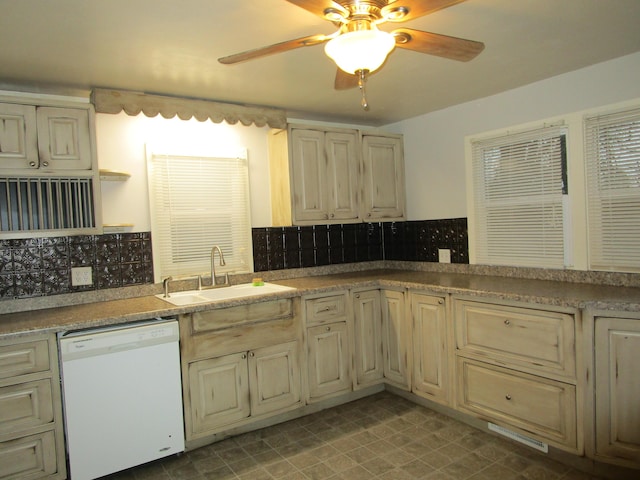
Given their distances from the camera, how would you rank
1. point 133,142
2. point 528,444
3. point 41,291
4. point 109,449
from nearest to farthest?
point 109,449 < point 528,444 < point 41,291 < point 133,142

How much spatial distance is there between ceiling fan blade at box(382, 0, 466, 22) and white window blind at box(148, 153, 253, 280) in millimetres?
2044

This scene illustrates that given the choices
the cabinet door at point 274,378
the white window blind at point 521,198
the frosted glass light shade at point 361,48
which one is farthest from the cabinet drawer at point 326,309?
the frosted glass light shade at point 361,48

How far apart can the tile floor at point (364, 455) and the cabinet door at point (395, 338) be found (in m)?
0.31

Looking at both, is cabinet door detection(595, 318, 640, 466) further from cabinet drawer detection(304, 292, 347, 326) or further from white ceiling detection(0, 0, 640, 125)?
cabinet drawer detection(304, 292, 347, 326)

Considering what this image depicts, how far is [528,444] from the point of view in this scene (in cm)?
248

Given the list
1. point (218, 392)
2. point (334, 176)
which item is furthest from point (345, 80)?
point (218, 392)

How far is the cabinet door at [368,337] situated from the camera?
327 centimetres

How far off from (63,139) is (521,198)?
3.07m

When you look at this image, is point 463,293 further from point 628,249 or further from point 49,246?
point 49,246

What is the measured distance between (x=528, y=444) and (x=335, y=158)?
2.43 metres

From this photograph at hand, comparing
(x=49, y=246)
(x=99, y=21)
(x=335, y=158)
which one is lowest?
(x=49, y=246)

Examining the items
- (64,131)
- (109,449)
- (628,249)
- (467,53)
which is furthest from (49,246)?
(628,249)

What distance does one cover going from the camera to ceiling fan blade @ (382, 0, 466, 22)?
1476 mm

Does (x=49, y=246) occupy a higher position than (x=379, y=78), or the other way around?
(x=379, y=78)
